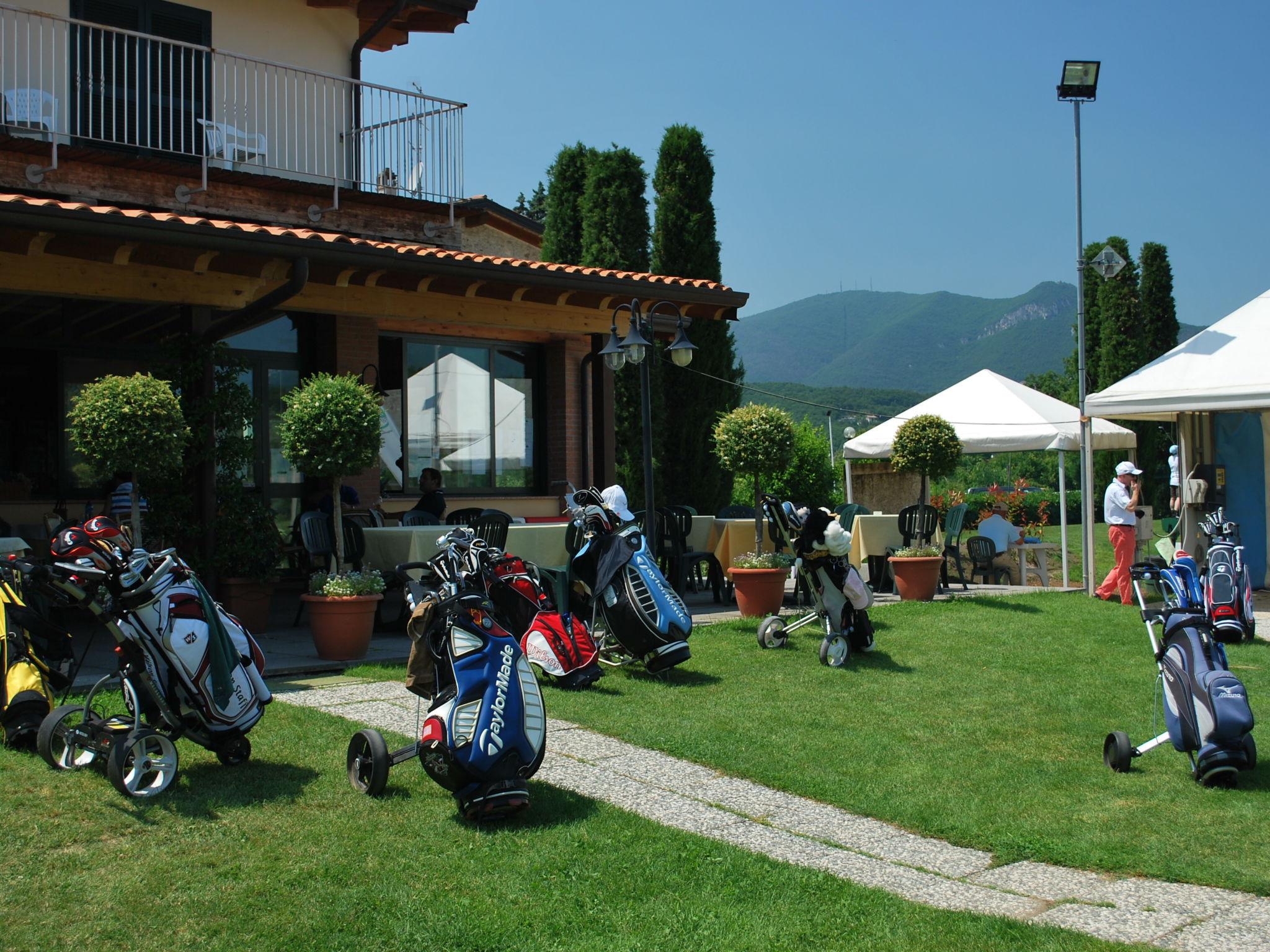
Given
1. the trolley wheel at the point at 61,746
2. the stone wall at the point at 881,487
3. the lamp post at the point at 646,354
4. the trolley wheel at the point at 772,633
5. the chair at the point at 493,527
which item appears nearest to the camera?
the trolley wheel at the point at 61,746

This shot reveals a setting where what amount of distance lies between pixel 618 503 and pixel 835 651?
1.97 meters

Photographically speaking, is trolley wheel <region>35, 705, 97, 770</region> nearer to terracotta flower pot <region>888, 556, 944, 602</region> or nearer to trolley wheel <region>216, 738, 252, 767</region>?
trolley wheel <region>216, 738, 252, 767</region>

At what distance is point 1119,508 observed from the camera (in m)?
12.6

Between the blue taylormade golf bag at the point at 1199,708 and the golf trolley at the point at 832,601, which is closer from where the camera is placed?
the blue taylormade golf bag at the point at 1199,708

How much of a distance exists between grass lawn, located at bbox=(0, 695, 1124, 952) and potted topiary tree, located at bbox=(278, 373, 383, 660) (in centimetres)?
325

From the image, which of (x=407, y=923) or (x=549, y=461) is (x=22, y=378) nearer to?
(x=549, y=461)

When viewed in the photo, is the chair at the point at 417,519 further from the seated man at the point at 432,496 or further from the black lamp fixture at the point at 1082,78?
the black lamp fixture at the point at 1082,78

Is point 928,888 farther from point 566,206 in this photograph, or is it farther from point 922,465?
→ point 566,206

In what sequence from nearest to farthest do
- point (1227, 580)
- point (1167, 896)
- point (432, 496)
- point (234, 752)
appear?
point (1167, 896) < point (234, 752) < point (1227, 580) < point (432, 496)

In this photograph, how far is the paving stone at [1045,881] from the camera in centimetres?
431

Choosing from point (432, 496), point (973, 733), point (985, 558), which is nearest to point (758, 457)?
point (432, 496)

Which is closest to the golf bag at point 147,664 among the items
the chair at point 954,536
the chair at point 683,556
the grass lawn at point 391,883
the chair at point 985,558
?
the grass lawn at point 391,883

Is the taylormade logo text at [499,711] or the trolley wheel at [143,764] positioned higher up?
the taylormade logo text at [499,711]

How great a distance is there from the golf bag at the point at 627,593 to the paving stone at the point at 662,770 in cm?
179
